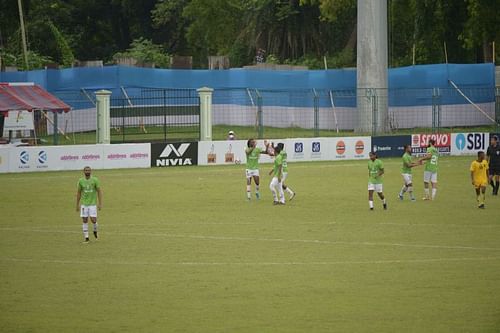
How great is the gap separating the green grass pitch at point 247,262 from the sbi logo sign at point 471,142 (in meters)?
13.4

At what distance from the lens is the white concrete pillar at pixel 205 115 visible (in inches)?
2008

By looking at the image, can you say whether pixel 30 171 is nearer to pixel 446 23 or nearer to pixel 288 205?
pixel 288 205

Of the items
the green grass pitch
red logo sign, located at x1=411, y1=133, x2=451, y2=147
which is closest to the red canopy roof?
the green grass pitch

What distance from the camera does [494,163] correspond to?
35.8m

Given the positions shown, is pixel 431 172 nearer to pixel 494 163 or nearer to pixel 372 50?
pixel 494 163

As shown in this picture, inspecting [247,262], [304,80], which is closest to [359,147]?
[304,80]

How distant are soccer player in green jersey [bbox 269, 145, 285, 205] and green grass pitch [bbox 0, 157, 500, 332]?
1.29ft

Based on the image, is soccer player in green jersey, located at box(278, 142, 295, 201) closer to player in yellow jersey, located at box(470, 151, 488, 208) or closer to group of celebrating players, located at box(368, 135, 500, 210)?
group of celebrating players, located at box(368, 135, 500, 210)

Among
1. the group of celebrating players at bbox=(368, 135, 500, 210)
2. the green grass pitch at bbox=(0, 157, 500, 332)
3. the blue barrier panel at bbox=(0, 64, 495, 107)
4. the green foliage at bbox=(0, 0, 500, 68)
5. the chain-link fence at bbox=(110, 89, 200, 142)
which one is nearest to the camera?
the green grass pitch at bbox=(0, 157, 500, 332)

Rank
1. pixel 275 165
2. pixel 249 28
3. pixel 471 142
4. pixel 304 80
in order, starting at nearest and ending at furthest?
pixel 275 165 → pixel 471 142 → pixel 304 80 → pixel 249 28

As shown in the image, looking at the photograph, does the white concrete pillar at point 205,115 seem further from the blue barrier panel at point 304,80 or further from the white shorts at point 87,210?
the white shorts at point 87,210

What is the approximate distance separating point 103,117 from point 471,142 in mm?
19009

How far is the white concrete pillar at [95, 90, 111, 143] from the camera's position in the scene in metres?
49.2

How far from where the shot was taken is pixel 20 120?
52.3 metres
